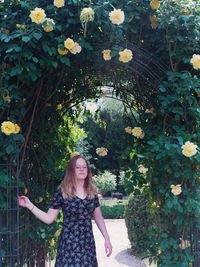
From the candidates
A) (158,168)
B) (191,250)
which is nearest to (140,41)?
(158,168)

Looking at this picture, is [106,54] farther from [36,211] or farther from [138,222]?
[138,222]

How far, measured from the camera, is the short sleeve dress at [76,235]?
2215 mm

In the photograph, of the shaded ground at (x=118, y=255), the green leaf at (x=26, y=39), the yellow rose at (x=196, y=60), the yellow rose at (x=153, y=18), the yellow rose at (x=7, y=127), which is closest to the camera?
the green leaf at (x=26, y=39)

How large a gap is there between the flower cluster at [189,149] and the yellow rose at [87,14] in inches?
39.1

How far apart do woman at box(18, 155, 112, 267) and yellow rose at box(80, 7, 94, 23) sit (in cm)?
98

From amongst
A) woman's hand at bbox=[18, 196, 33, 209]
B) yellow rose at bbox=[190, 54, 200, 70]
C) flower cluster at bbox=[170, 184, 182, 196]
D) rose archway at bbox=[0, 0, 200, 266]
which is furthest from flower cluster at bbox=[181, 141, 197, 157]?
woman's hand at bbox=[18, 196, 33, 209]

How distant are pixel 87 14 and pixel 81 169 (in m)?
1.06

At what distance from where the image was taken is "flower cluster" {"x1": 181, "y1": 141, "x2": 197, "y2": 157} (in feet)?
6.81

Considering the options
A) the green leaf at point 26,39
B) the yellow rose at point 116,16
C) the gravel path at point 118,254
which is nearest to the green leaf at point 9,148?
the green leaf at point 26,39

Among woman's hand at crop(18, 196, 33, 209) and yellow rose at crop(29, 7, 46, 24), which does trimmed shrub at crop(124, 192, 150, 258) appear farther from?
yellow rose at crop(29, 7, 46, 24)

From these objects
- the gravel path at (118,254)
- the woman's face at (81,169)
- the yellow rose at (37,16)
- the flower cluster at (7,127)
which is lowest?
the gravel path at (118,254)

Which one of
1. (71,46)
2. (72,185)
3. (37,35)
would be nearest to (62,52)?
(71,46)

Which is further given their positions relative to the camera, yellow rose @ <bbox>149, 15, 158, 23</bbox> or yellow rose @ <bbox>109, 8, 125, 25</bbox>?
yellow rose @ <bbox>149, 15, 158, 23</bbox>

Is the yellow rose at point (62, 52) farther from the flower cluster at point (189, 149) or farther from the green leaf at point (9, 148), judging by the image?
the flower cluster at point (189, 149)
